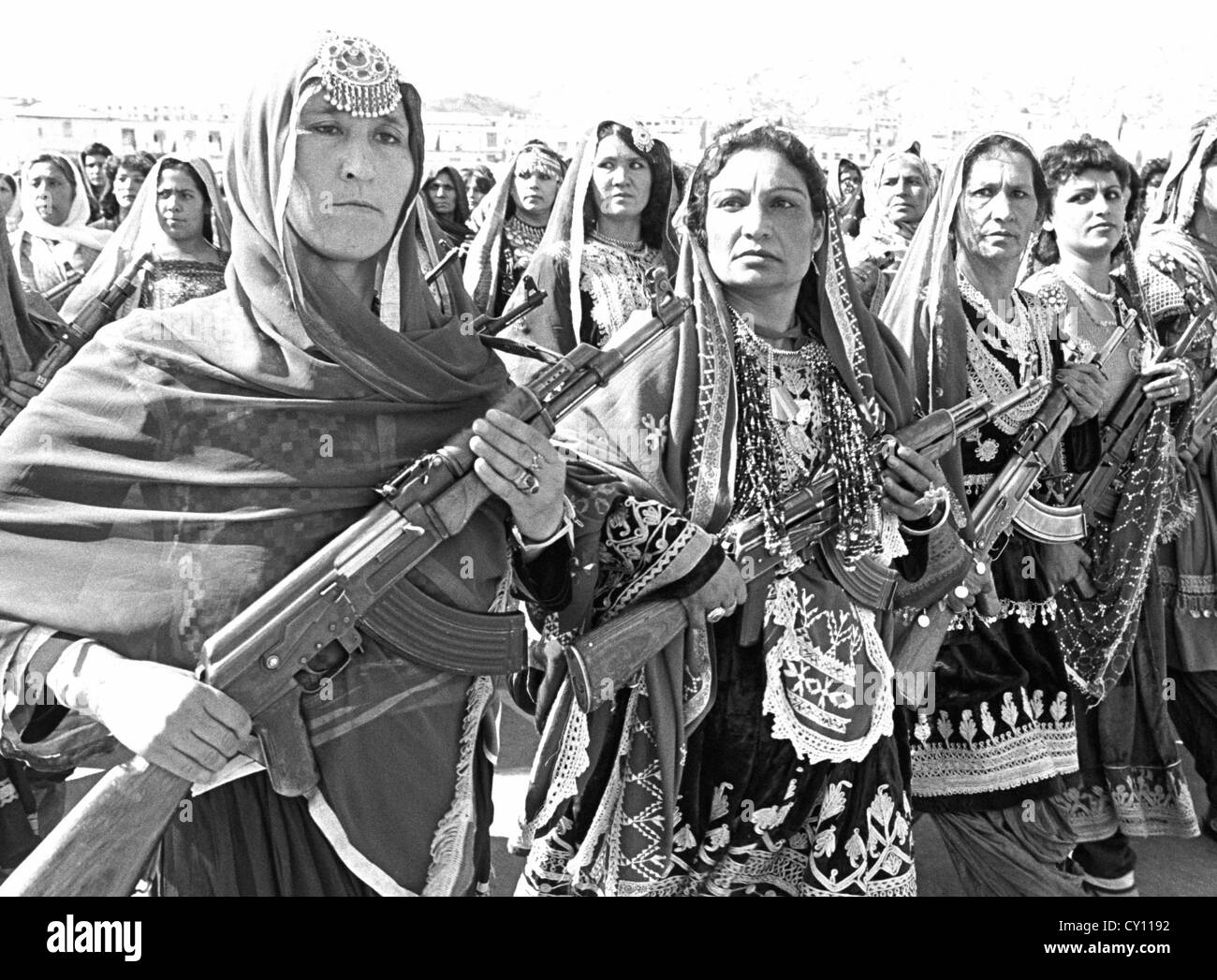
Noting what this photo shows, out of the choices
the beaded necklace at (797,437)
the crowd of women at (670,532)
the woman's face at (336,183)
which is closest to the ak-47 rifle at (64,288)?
the crowd of women at (670,532)

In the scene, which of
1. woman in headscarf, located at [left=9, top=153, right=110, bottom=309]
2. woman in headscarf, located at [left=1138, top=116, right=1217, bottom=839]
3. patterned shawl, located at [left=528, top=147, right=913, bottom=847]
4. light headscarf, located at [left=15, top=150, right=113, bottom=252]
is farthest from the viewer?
light headscarf, located at [left=15, top=150, right=113, bottom=252]

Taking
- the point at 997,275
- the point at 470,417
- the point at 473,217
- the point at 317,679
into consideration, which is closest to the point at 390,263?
the point at 470,417

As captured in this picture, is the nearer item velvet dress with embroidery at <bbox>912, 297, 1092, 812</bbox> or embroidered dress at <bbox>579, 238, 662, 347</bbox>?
velvet dress with embroidery at <bbox>912, 297, 1092, 812</bbox>

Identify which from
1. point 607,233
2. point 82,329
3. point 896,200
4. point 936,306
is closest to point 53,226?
point 82,329

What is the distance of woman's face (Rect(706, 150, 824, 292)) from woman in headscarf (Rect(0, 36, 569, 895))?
2.94 ft

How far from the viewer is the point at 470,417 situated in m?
2.13

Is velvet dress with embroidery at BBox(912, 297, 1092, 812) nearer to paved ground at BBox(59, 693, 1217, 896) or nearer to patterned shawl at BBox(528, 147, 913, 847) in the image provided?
paved ground at BBox(59, 693, 1217, 896)

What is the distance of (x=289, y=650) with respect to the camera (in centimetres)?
185

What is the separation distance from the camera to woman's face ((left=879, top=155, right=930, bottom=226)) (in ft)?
22.4

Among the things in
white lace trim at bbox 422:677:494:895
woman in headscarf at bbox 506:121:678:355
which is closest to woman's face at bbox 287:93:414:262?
white lace trim at bbox 422:677:494:895

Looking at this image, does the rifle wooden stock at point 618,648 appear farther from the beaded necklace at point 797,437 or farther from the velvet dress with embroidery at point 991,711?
the velvet dress with embroidery at point 991,711

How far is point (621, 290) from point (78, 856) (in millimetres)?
3664

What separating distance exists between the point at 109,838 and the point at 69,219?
24.7 ft

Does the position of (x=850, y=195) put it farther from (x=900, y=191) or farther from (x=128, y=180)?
(x=128, y=180)
